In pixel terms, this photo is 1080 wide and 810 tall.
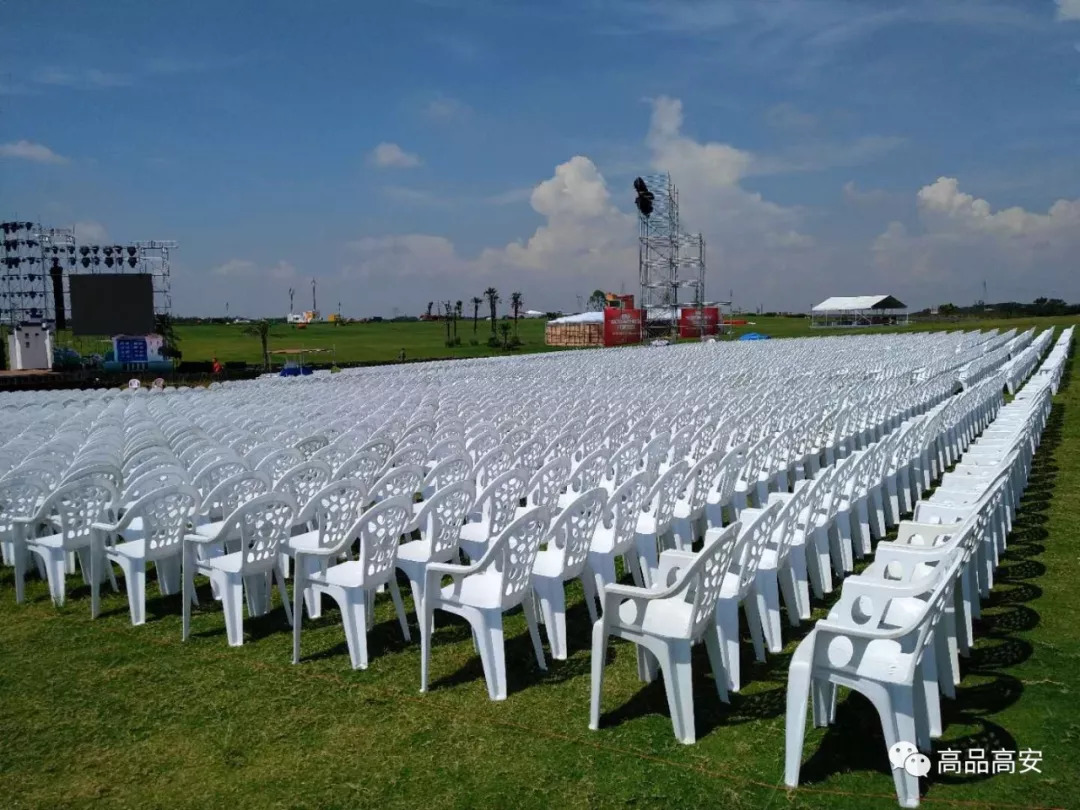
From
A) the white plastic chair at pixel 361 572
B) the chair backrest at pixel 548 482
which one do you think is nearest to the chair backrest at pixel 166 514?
the white plastic chair at pixel 361 572

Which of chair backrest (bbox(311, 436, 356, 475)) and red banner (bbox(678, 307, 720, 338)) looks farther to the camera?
red banner (bbox(678, 307, 720, 338))

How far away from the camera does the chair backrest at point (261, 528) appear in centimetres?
439

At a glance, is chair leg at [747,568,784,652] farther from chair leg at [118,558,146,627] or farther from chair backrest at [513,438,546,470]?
chair leg at [118,558,146,627]

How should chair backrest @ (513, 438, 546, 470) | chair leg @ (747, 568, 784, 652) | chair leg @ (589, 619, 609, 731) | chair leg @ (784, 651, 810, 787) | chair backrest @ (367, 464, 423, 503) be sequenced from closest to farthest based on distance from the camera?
1. chair leg @ (784, 651, 810, 787)
2. chair leg @ (589, 619, 609, 731)
3. chair leg @ (747, 568, 784, 652)
4. chair backrest @ (367, 464, 423, 503)
5. chair backrest @ (513, 438, 546, 470)

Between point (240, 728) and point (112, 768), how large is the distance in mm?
520

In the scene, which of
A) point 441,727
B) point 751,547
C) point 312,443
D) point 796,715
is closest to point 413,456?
point 312,443

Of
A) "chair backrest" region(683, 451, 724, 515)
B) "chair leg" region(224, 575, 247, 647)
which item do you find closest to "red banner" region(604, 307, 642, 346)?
"chair backrest" region(683, 451, 724, 515)

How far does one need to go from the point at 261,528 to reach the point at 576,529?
5.96 feet

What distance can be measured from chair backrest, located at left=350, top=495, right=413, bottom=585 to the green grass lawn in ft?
1.72

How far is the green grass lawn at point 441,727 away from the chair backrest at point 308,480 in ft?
3.38

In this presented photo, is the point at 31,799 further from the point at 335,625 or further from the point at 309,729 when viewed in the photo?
the point at 335,625

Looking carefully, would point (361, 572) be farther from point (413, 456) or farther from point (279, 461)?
point (413, 456)

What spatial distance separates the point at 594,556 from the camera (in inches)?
181

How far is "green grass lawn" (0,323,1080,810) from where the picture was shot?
3018 mm
